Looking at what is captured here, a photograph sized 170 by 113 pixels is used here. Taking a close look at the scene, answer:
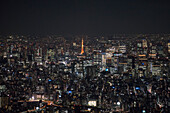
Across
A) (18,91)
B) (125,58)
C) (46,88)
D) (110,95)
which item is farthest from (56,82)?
(125,58)

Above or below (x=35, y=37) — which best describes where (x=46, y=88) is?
below

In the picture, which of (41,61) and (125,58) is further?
(125,58)

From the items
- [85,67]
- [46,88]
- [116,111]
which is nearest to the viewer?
[116,111]

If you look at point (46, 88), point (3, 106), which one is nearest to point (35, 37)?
point (46, 88)

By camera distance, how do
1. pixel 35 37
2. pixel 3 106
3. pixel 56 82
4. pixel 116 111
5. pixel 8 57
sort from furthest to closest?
pixel 35 37, pixel 8 57, pixel 56 82, pixel 116 111, pixel 3 106

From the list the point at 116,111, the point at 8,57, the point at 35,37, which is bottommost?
the point at 116,111

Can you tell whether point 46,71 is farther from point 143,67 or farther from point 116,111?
point 116,111

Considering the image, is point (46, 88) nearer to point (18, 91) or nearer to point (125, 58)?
point (18, 91)
